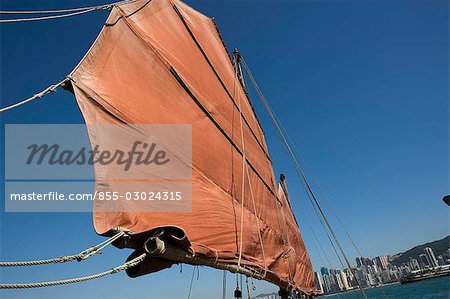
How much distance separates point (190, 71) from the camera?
469cm

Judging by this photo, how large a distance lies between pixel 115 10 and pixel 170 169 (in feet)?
7.25

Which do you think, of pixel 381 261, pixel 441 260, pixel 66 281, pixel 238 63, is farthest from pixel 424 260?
pixel 66 281

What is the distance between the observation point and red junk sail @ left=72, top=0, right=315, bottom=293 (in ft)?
8.25

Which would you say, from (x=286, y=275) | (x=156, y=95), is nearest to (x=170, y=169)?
(x=156, y=95)

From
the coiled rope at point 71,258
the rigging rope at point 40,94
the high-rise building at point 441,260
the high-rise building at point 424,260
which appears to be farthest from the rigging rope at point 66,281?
the high-rise building at point 424,260

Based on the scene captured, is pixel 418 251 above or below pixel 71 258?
above


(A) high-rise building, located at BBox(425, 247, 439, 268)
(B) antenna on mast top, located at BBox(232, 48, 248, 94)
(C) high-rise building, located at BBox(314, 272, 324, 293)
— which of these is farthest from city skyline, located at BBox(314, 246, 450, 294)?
(B) antenna on mast top, located at BBox(232, 48, 248, 94)

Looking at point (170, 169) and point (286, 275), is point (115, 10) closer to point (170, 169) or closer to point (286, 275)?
point (170, 169)

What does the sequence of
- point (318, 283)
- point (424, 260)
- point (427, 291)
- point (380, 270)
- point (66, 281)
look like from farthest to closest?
1. point (380, 270)
2. point (424, 260)
3. point (318, 283)
4. point (427, 291)
5. point (66, 281)

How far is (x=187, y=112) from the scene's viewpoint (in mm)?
3898

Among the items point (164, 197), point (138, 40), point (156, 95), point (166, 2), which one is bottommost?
point (164, 197)

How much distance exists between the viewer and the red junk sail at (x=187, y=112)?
2.51m

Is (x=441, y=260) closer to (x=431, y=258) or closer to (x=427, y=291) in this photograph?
(x=431, y=258)

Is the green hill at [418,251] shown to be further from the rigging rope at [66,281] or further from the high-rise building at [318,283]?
the rigging rope at [66,281]
